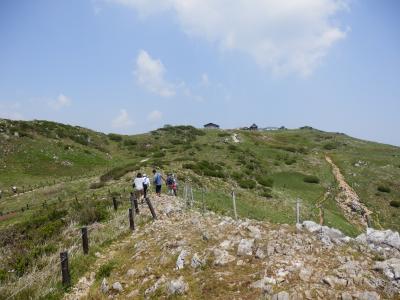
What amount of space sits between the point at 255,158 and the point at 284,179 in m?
11.5

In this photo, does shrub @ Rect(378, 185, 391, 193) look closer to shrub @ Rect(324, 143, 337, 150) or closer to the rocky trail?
the rocky trail

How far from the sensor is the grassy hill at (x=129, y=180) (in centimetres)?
2558

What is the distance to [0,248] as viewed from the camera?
22672mm

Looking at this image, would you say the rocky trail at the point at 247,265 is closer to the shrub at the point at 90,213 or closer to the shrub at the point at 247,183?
the shrub at the point at 90,213

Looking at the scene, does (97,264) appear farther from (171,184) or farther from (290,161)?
(290,161)

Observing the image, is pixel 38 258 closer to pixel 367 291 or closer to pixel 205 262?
pixel 205 262

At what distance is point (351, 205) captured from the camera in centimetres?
4666

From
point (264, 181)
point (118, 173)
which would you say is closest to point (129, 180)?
point (118, 173)

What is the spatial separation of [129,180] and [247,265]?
27.6 m

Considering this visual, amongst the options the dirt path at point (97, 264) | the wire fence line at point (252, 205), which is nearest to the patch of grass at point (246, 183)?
the wire fence line at point (252, 205)

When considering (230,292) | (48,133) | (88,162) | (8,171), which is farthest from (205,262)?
(48,133)

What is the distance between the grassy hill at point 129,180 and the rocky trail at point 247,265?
399 cm

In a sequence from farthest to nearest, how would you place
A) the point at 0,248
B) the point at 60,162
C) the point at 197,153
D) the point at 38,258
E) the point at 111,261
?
the point at 197,153 < the point at 60,162 < the point at 0,248 < the point at 38,258 < the point at 111,261

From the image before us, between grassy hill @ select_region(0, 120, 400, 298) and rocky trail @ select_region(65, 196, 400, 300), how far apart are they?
399 cm
